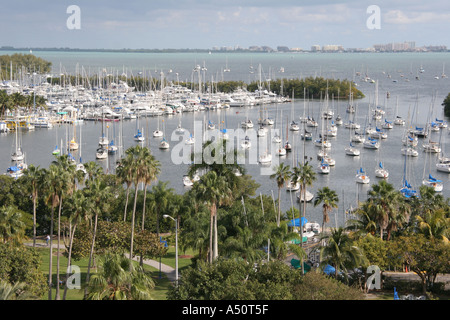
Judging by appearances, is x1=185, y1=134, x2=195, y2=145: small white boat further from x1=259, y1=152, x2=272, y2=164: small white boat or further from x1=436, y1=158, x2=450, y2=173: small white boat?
x1=436, y1=158, x2=450, y2=173: small white boat

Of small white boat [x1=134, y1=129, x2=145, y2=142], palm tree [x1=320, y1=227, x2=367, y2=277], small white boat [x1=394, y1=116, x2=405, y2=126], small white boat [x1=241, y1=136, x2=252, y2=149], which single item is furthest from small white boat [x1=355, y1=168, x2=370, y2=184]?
small white boat [x1=394, y1=116, x2=405, y2=126]

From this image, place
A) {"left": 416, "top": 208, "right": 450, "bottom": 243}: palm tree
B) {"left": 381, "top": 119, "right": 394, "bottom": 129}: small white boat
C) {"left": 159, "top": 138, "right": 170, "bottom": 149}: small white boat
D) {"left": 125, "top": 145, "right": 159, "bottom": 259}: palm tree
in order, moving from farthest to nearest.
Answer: {"left": 381, "top": 119, "right": 394, "bottom": 129}: small white boat → {"left": 159, "top": 138, "right": 170, "bottom": 149}: small white boat → {"left": 125, "top": 145, "right": 159, "bottom": 259}: palm tree → {"left": 416, "top": 208, "right": 450, "bottom": 243}: palm tree

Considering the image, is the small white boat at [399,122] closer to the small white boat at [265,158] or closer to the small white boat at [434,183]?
the small white boat at [265,158]

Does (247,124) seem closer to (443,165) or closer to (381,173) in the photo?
(381,173)

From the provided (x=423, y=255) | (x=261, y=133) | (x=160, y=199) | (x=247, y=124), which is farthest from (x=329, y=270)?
(x=247, y=124)

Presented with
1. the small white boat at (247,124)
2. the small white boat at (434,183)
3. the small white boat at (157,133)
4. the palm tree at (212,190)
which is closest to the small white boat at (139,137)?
the small white boat at (157,133)

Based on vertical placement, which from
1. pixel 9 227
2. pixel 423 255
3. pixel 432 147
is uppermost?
pixel 9 227

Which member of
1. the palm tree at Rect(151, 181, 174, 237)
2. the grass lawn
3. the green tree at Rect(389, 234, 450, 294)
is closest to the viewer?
the green tree at Rect(389, 234, 450, 294)

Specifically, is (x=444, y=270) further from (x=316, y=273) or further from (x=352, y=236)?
(x=316, y=273)

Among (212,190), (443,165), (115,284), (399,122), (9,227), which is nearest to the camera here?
(115,284)

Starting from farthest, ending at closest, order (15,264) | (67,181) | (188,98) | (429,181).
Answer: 1. (188,98)
2. (429,181)
3. (67,181)
4. (15,264)
